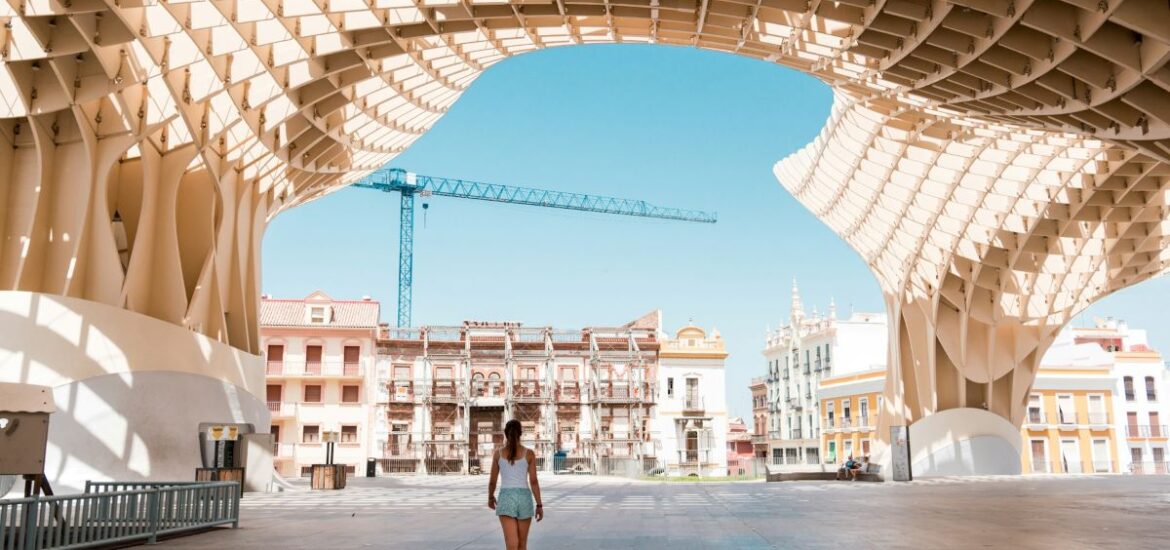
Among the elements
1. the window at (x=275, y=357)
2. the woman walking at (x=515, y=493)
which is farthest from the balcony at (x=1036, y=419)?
the woman walking at (x=515, y=493)

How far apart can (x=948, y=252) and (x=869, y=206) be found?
4.52 metres

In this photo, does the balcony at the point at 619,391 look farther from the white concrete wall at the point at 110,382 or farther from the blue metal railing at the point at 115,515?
the blue metal railing at the point at 115,515

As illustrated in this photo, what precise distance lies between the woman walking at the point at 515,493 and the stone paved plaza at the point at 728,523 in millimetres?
3469

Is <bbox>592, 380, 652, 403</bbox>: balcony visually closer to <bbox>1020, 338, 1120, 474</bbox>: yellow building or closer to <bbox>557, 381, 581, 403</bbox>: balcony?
<bbox>557, 381, 581, 403</bbox>: balcony

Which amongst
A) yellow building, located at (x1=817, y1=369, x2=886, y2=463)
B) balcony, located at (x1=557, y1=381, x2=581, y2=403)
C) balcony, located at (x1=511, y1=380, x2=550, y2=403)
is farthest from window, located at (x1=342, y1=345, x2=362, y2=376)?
yellow building, located at (x1=817, y1=369, x2=886, y2=463)

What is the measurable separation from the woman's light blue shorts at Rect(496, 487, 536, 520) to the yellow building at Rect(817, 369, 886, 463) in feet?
213

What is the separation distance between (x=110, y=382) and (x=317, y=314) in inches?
1616

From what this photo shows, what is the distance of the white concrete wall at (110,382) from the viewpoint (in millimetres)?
22625

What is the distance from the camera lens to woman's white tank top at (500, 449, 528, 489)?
30.9ft

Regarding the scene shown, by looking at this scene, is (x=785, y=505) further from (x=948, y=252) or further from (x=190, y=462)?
(x=948, y=252)

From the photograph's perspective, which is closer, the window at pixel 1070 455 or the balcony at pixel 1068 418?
the window at pixel 1070 455

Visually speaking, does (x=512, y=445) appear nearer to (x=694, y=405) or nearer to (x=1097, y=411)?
(x=694, y=405)

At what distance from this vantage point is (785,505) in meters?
22.2

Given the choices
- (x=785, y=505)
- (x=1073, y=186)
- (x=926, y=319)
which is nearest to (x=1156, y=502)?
(x=785, y=505)
